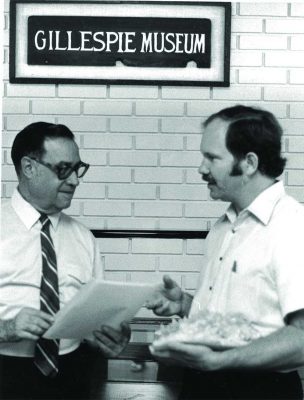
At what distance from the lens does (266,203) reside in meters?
2.45

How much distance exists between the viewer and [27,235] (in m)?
3.00

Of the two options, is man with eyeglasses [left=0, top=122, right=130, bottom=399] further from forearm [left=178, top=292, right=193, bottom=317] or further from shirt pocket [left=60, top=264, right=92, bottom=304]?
forearm [left=178, top=292, right=193, bottom=317]

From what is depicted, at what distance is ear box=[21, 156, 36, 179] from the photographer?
3.00 m

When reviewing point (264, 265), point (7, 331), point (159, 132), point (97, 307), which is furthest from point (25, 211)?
point (159, 132)

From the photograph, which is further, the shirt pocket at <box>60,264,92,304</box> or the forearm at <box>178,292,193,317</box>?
the shirt pocket at <box>60,264,92,304</box>

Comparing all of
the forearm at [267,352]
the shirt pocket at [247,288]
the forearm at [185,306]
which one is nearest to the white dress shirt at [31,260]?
the forearm at [185,306]

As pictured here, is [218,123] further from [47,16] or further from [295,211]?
[47,16]

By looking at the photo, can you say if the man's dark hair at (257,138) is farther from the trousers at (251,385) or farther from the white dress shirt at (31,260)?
the white dress shirt at (31,260)

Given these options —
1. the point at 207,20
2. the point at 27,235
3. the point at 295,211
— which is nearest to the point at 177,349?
the point at 295,211

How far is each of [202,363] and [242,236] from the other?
46 cm

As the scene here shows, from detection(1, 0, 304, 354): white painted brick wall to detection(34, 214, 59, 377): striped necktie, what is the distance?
3.40 ft

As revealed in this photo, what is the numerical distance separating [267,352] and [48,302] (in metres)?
0.96

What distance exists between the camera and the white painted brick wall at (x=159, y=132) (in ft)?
13.0

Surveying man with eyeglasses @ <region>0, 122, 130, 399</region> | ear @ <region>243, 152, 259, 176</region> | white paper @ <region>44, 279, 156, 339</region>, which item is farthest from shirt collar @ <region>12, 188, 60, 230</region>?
ear @ <region>243, 152, 259, 176</region>
